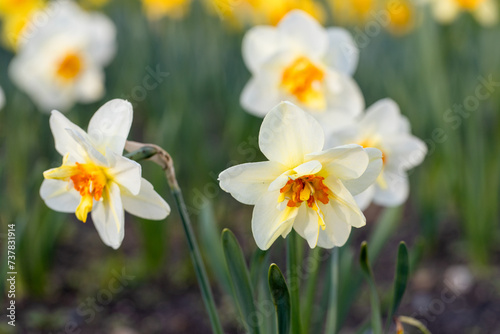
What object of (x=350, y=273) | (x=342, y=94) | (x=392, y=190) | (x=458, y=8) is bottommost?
(x=350, y=273)

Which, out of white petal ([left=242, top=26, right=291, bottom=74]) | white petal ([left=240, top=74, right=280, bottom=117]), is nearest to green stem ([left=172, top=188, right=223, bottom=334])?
white petal ([left=240, top=74, right=280, bottom=117])

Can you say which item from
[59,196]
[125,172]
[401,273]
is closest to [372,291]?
[401,273]

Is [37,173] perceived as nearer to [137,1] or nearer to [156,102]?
[156,102]

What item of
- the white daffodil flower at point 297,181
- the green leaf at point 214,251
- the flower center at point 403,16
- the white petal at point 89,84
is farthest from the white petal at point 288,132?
the flower center at point 403,16

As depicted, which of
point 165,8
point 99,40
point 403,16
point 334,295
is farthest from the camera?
point 403,16

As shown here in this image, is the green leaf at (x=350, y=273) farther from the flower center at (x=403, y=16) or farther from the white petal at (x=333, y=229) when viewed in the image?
the flower center at (x=403, y=16)

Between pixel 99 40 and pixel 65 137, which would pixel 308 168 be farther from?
pixel 99 40
